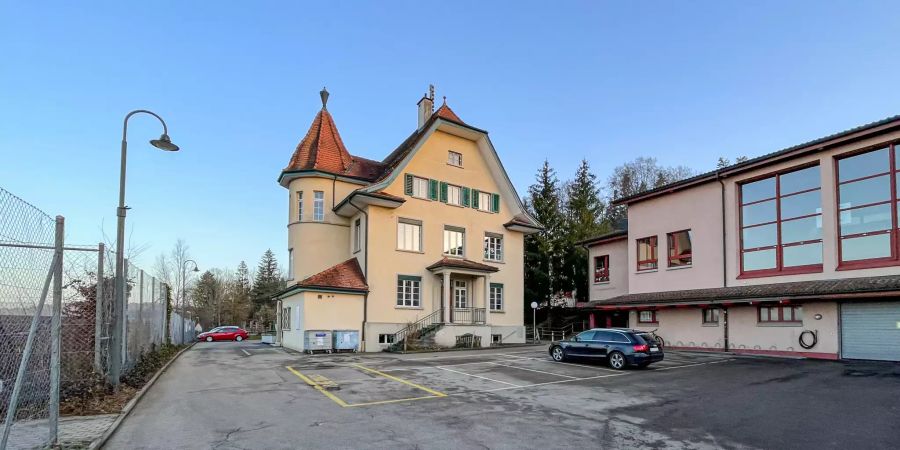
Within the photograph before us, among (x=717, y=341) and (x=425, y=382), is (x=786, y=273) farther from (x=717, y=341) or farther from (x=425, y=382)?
(x=425, y=382)

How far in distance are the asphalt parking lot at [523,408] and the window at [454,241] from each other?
1321 centimetres

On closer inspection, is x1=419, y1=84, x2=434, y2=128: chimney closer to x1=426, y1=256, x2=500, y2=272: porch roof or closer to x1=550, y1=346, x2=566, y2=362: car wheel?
x1=426, y1=256, x2=500, y2=272: porch roof

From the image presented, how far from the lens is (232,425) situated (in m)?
9.10

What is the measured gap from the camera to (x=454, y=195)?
103 feet

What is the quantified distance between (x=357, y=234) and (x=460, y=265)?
6.13 meters

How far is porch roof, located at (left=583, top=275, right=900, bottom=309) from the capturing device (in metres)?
17.8

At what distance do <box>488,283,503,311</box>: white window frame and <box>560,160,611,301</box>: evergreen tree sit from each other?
825cm

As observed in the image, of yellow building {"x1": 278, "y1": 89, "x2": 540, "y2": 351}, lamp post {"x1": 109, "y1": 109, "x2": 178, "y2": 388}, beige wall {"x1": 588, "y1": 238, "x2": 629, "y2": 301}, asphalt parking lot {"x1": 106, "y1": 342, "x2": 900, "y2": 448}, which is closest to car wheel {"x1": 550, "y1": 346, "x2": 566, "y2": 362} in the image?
asphalt parking lot {"x1": 106, "y1": 342, "x2": 900, "y2": 448}

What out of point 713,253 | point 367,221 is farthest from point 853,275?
point 367,221

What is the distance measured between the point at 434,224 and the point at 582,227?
Answer: 688 inches

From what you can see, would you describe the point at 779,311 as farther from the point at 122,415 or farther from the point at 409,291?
the point at 122,415

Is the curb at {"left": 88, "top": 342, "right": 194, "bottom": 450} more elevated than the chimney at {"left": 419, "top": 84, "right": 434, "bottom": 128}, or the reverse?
the chimney at {"left": 419, "top": 84, "right": 434, "bottom": 128}

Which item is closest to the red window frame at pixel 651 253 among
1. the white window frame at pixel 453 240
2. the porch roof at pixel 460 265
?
the porch roof at pixel 460 265

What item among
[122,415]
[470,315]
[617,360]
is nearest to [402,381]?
[122,415]
